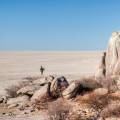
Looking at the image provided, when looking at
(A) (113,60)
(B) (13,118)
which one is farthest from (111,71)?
(B) (13,118)

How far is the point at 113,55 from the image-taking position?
27.3 meters

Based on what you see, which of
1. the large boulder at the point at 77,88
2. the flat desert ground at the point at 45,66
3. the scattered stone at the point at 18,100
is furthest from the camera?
the flat desert ground at the point at 45,66

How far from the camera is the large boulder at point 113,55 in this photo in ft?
87.5

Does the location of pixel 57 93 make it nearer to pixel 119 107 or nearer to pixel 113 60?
pixel 113 60

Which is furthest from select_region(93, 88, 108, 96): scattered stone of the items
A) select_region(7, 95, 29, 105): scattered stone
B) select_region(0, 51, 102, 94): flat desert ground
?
select_region(0, 51, 102, 94): flat desert ground

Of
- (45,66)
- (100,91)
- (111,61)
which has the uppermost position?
(111,61)

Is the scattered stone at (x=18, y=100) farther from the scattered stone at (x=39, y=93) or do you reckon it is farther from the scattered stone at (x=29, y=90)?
the scattered stone at (x=39, y=93)

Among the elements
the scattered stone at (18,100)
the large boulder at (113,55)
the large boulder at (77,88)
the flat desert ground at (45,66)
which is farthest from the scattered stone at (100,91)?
the flat desert ground at (45,66)

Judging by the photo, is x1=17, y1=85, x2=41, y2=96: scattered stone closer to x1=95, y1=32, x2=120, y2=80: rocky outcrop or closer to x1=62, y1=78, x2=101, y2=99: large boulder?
x1=62, y1=78, x2=101, y2=99: large boulder

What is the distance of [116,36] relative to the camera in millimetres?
27891

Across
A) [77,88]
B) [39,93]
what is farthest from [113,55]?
[39,93]

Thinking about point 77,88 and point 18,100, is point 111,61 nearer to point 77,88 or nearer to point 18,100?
point 77,88

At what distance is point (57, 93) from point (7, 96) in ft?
14.0

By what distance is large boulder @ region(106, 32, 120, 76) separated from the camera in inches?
1050
